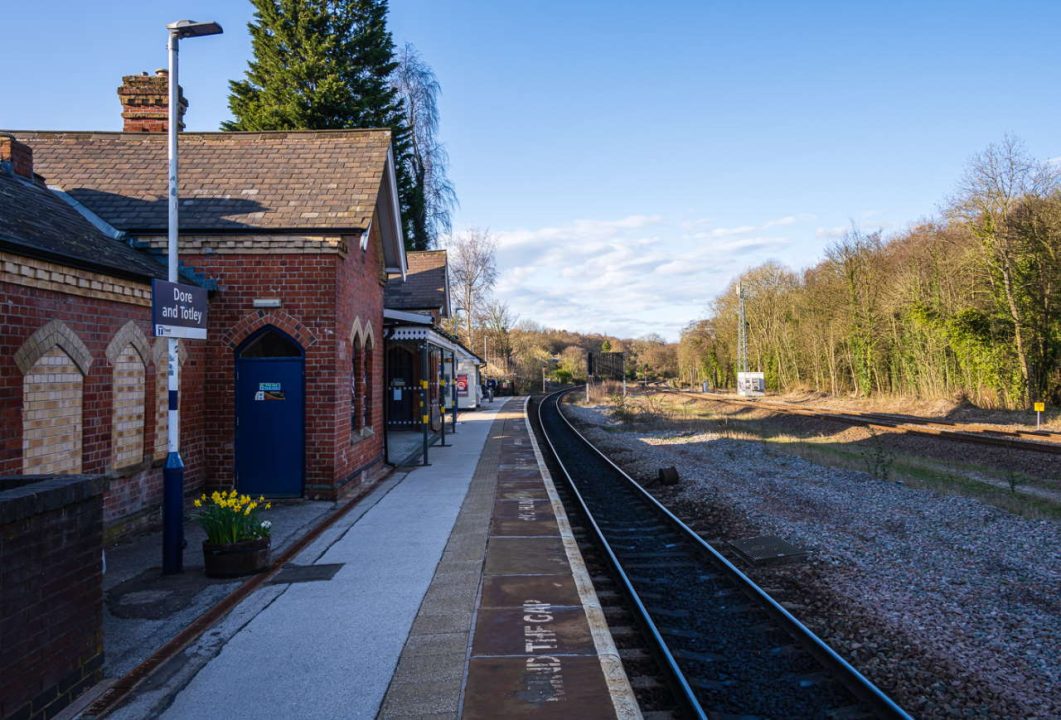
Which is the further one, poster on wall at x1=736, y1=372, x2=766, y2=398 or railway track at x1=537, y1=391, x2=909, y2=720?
poster on wall at x1=736, y1=372, x2=766, y2=398

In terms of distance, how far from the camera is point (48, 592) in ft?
12.6

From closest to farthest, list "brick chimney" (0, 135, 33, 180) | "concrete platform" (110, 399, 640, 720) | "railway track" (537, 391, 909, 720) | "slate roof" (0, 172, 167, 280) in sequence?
"concrete platform" (110, 399, 640, 720)
"railway track" (537, 391, 909, 720)
"slate roof" (0, 172, 167, 280)
"brick chimney" (0, 135, 33, 180)

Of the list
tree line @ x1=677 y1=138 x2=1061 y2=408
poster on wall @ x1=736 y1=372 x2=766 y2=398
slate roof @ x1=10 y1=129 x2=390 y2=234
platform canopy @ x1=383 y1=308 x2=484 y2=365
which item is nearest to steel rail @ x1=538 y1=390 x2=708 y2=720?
slate roof @ x1=10 y1=129 x2=390 y2=234

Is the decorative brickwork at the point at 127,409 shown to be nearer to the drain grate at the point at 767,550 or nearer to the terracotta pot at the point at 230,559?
the terracotta pot at the point at 230,559

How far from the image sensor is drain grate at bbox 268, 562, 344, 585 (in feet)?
21.7

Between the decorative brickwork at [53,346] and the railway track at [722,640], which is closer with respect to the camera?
the railway track at [722,640]

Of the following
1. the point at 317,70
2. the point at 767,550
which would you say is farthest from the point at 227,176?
the point at 317,70

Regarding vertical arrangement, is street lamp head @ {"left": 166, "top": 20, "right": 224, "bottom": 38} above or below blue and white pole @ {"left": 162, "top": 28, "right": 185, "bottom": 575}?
above

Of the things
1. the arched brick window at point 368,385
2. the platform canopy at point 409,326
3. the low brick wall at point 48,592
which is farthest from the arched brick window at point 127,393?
the platform canopy at point 409,326

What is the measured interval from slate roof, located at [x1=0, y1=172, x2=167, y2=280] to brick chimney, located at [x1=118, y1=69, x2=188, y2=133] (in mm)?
4259

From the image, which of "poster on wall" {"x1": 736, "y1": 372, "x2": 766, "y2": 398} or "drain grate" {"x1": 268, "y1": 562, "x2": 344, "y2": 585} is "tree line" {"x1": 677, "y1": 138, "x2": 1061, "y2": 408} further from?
"drain grate" {"x1": 268, "y1": 562, "x2": 344, "y2": 585}

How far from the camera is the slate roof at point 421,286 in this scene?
2406cm

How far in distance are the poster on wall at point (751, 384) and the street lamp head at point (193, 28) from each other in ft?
149

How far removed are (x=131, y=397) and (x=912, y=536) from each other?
9.97 meters
